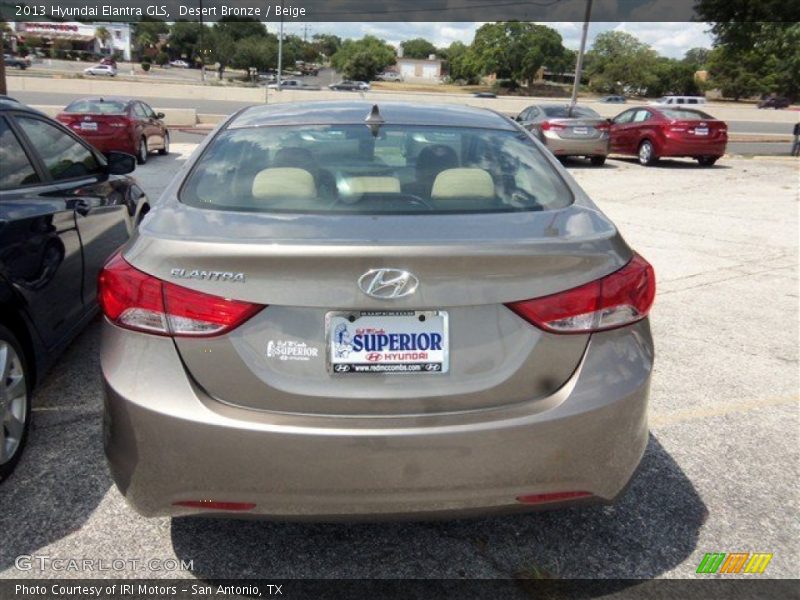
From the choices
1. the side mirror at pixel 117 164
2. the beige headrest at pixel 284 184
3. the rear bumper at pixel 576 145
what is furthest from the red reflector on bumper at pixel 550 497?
the rear bumper at pixel 576 145

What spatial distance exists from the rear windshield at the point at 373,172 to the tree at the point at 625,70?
10635 cm

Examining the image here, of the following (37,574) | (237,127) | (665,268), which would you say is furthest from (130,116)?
(37,574)

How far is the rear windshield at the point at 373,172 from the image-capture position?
2.62 metres

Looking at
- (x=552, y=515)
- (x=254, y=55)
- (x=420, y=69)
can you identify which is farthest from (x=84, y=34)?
(x=552, y=515)

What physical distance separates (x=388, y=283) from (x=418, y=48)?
6969 inches

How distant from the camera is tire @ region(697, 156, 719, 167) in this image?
62.2 ft

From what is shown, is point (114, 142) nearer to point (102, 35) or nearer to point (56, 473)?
point (56, 473)

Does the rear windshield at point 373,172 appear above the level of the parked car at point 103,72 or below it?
above

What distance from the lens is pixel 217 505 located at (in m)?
2.20

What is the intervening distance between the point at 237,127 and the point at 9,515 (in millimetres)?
1941

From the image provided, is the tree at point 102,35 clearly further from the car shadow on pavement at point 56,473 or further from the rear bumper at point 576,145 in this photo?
the car shadow on pavement at point 56,473

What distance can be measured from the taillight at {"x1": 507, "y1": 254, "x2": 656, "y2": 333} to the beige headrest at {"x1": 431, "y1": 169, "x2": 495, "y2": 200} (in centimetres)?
67

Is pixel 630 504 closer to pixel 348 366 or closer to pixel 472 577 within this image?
pixel 472 577

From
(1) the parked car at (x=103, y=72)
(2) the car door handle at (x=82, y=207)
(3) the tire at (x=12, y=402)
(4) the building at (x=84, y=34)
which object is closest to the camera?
(3) the tire at (x=12, y=402)
